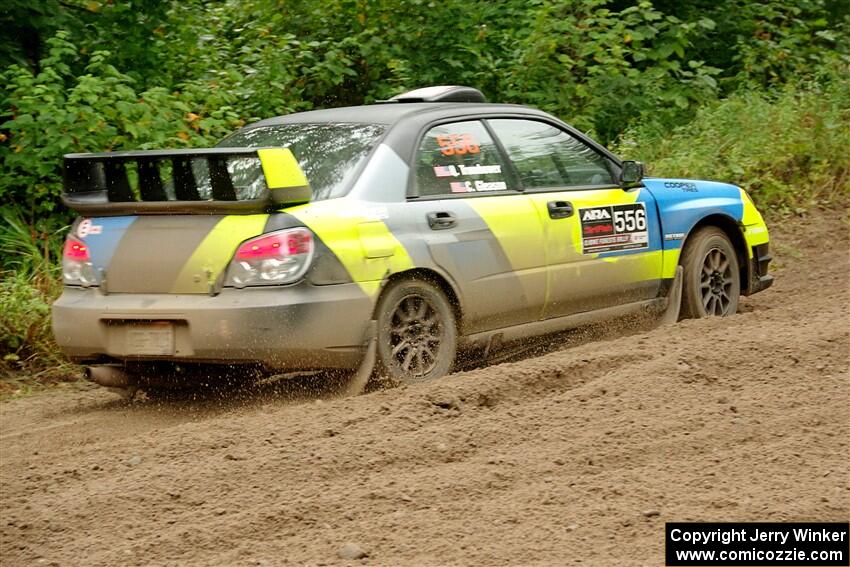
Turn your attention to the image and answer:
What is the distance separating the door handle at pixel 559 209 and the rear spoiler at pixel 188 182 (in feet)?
5.56

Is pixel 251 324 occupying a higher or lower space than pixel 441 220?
lower

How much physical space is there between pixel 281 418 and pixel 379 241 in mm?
1067

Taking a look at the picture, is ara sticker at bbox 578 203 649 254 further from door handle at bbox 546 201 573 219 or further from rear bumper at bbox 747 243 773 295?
rear bumper at bbox 747 243 773 295

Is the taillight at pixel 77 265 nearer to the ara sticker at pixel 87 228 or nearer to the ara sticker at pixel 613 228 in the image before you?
the ara sticker at pixel 87 228

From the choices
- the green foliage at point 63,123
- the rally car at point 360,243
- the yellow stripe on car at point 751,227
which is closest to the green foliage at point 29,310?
the green foliage at point 63,123

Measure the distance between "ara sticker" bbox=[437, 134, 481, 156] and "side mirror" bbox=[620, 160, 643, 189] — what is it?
1.09 m

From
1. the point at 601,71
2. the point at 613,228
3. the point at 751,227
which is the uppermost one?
the point at 601,71

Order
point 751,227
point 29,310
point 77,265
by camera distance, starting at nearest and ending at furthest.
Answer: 1. point 77,265
2. point 29,310
3. point 751,227

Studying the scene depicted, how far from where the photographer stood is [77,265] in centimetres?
664

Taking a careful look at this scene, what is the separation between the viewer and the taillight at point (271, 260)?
6.15m

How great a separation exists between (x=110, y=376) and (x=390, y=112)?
2.08 meters

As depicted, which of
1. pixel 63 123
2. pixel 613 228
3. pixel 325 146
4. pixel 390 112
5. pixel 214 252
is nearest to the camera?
pixel 214 252

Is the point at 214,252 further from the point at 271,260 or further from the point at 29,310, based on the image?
the point at 29,310

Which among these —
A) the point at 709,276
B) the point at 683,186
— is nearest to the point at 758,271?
the point at 709,276
